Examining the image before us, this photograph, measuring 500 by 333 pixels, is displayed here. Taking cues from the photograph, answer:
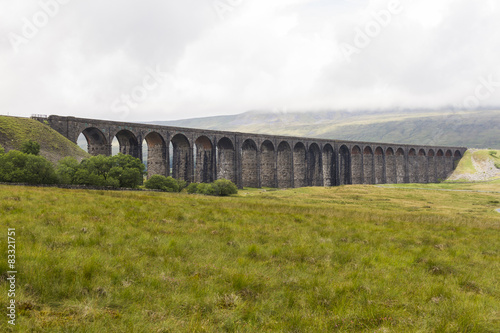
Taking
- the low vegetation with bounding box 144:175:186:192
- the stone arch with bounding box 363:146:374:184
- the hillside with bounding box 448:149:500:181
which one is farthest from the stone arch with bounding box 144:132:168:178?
the hillside with bounding box 448:149:500:181

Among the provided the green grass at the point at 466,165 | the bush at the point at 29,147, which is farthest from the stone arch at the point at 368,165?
the bush at the point at 29,147

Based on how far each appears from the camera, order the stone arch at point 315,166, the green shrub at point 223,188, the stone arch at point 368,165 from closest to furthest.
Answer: the green shrub at point 223,188
the stone arch at point 315,166
the stone arch at point 368,165

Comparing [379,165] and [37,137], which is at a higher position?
[37,137]

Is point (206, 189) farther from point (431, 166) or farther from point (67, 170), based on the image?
point (431, 166)

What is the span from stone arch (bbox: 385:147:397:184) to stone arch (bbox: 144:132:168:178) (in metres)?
78.8

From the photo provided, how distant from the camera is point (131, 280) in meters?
6.51

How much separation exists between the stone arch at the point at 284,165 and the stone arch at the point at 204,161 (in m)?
22.1

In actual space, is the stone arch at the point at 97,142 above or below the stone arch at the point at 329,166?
above

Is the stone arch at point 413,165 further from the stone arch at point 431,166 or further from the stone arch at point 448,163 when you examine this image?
the stone arch at point 448,163

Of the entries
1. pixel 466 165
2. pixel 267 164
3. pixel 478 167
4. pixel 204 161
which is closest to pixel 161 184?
pixel 204 161

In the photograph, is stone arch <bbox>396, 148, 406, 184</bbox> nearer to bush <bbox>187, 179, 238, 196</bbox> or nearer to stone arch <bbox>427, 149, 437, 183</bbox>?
stone arch <bbox>427, 149, 437, 183</bbox>

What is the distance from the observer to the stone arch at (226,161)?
2758 inches

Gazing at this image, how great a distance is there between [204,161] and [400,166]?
79121 millimetres

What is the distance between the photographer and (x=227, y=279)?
7.26 m
